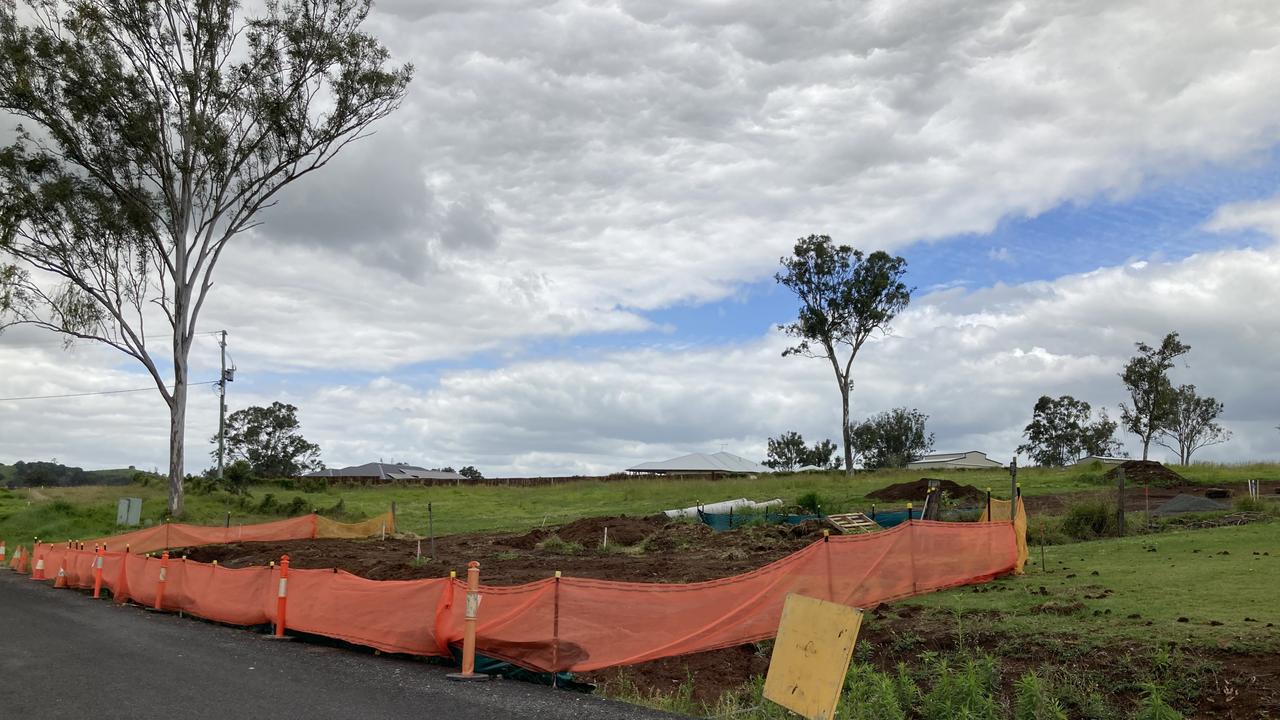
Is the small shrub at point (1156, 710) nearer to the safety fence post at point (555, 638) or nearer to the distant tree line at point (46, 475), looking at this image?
the safety fence post at point (555, 638)

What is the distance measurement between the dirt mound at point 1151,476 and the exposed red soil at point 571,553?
2320cm

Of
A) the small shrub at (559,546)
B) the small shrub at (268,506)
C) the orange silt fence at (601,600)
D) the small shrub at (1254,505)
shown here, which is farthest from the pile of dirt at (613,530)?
the small shrub at (268,506)

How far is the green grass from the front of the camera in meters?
11.8

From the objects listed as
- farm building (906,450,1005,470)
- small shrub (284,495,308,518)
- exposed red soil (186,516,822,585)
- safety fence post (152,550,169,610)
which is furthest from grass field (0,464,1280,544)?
farm building (906,450,1005,470)

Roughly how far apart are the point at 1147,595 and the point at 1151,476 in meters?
34.9

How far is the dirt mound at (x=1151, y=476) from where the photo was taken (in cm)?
4381

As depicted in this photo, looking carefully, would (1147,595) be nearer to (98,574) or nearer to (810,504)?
(98,574)

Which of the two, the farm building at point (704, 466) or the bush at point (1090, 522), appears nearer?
the bush at point (1090, 522)

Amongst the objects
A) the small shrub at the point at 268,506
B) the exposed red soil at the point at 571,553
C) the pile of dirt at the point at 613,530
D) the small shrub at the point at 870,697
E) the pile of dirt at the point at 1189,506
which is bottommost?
the small shrub at the point at 870,697

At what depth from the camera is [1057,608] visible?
1383cm

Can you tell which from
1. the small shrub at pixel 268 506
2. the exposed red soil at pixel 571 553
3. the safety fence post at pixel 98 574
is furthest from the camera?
the small shrub at pixel 268 506

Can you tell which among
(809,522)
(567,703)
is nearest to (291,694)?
(567,703)

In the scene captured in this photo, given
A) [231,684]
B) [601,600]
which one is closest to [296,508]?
[231,684]

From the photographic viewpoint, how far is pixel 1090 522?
83.8ft
